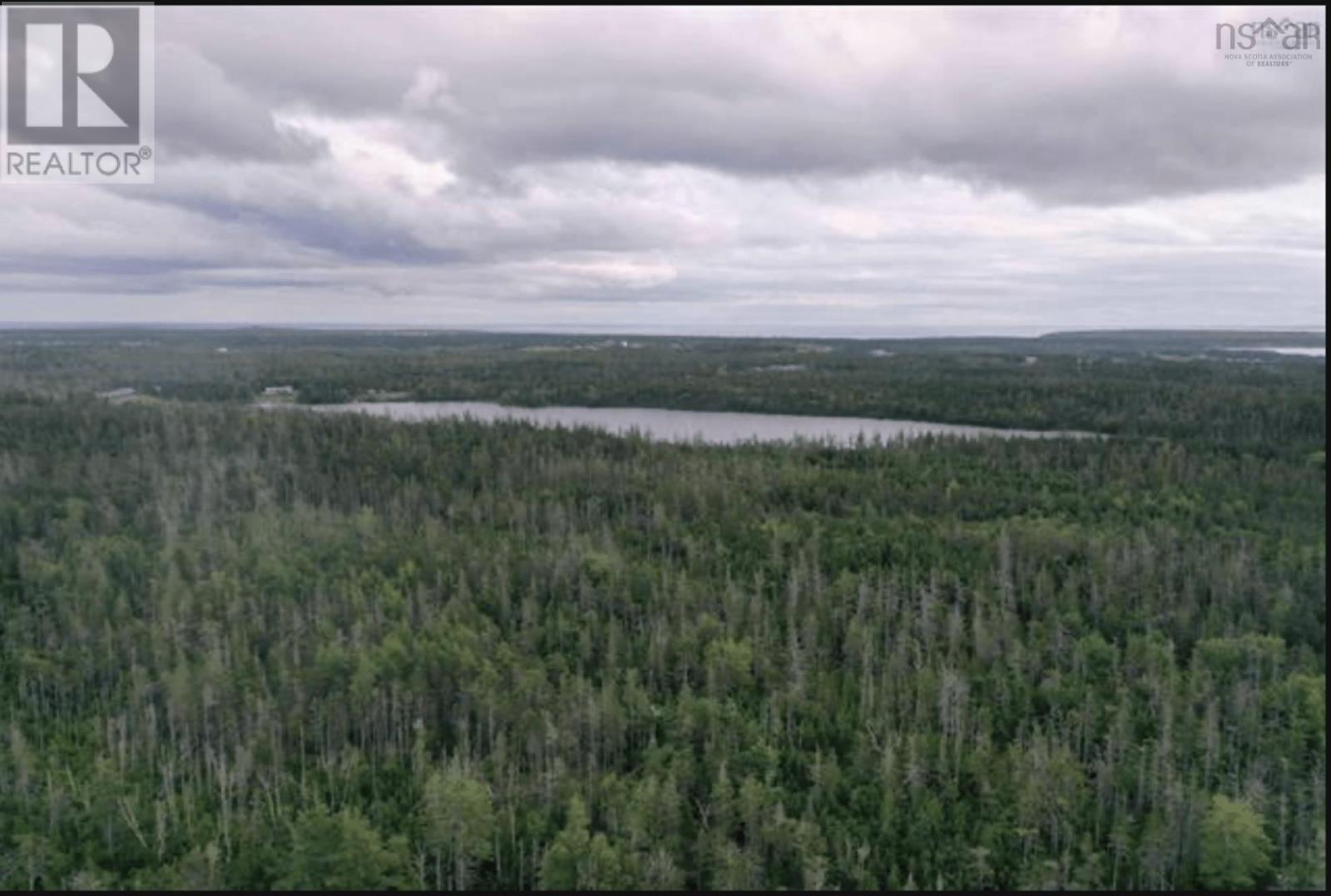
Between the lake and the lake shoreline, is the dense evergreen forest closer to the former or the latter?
the lake shoreline

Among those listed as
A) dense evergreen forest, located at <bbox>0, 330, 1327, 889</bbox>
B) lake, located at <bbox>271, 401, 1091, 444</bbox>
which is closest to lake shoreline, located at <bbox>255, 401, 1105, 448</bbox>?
lake, located at <bbox>271, 401, 1091, 444</bbox>

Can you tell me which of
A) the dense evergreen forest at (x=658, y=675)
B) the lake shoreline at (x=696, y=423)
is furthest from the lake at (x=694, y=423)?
the dense evergreen forest at (x=658, y=675)

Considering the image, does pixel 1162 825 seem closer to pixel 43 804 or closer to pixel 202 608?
pixel 43 804

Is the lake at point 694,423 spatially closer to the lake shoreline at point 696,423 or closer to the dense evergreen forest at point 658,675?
the lake shoreline at point 696,423

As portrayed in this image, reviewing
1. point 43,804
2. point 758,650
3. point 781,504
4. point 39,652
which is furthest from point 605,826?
point 781,504

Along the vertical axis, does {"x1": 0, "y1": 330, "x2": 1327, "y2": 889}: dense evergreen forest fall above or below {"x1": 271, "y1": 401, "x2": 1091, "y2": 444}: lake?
below
